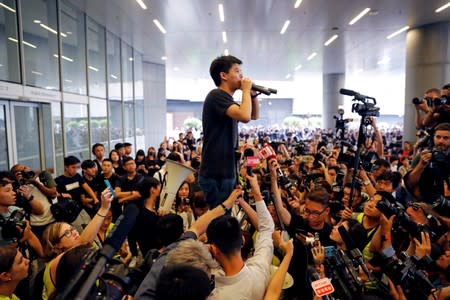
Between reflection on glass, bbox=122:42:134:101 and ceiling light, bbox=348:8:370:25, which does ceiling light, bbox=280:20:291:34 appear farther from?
reflection on glass, bbox=122:42:134:101

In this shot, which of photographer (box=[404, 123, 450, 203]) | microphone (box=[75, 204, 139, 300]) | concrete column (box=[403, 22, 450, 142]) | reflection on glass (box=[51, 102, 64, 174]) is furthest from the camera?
concrete column (box=[403, 22, 450, 142])

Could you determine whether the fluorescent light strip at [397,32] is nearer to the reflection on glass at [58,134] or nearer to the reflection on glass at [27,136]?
the reflection on glass at [58,134]

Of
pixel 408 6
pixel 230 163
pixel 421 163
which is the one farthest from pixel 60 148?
pixel 408 6

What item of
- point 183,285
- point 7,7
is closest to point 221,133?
point 183,285

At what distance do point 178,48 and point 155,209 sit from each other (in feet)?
30.1

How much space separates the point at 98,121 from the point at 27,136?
2.86 meters

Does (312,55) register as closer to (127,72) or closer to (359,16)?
(359,16)

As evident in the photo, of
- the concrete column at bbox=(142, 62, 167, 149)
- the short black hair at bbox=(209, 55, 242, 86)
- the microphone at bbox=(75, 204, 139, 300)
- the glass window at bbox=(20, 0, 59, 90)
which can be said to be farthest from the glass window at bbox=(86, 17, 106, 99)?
the microphone at bbox=(75, 204, 139, 300)

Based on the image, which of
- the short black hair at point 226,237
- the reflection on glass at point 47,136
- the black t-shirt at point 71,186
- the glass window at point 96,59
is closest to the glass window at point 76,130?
the reflection on glass at point 47,136

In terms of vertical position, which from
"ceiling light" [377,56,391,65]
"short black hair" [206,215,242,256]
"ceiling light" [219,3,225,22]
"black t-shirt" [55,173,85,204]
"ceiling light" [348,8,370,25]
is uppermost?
"ceiling light" [377,56,391,65]

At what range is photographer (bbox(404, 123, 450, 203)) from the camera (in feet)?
9.11

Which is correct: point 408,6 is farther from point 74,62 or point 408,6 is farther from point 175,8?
point 74,62

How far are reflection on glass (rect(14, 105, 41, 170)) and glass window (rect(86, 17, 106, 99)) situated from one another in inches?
87.6

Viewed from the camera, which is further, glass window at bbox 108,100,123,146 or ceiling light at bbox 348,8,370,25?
glass window at bbox 108,100,123,146
